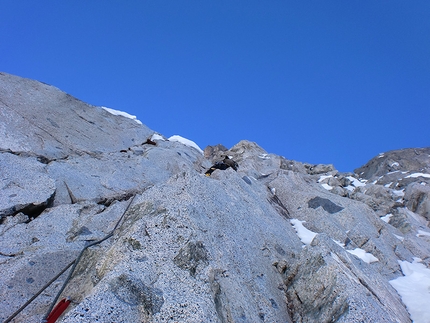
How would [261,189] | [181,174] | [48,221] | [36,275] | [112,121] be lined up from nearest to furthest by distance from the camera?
[36,275]
[181,174]
[48,221]
[261,189]
[112,121]

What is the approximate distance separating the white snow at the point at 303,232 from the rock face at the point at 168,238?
0.10 metres

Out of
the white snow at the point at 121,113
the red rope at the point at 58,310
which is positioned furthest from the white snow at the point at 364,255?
the white snow at the point at 121,113

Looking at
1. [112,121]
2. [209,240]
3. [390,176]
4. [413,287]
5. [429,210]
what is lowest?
[209,240]

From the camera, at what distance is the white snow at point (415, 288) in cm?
1084

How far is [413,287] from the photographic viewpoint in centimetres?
1312

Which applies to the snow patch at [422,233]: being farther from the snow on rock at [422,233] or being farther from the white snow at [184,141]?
the white snow at [184,141]

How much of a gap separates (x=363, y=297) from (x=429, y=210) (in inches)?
969

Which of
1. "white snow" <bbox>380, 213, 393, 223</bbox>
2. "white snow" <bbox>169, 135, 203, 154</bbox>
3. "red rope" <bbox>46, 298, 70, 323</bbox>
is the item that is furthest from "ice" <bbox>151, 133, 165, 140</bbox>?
"red rope" <bbox>46, 298, 70, 323</bbox>

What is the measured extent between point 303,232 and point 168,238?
29.3 feet

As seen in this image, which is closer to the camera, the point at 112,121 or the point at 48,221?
the point at 48,221

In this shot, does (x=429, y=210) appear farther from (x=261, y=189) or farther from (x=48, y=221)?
(x=48, y=221)

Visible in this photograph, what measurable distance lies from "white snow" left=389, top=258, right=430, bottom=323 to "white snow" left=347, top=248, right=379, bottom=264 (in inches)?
44.8

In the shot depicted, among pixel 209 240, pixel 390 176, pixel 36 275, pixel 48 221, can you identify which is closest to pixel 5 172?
pixel 48 221

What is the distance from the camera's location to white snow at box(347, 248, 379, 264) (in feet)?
48.2
